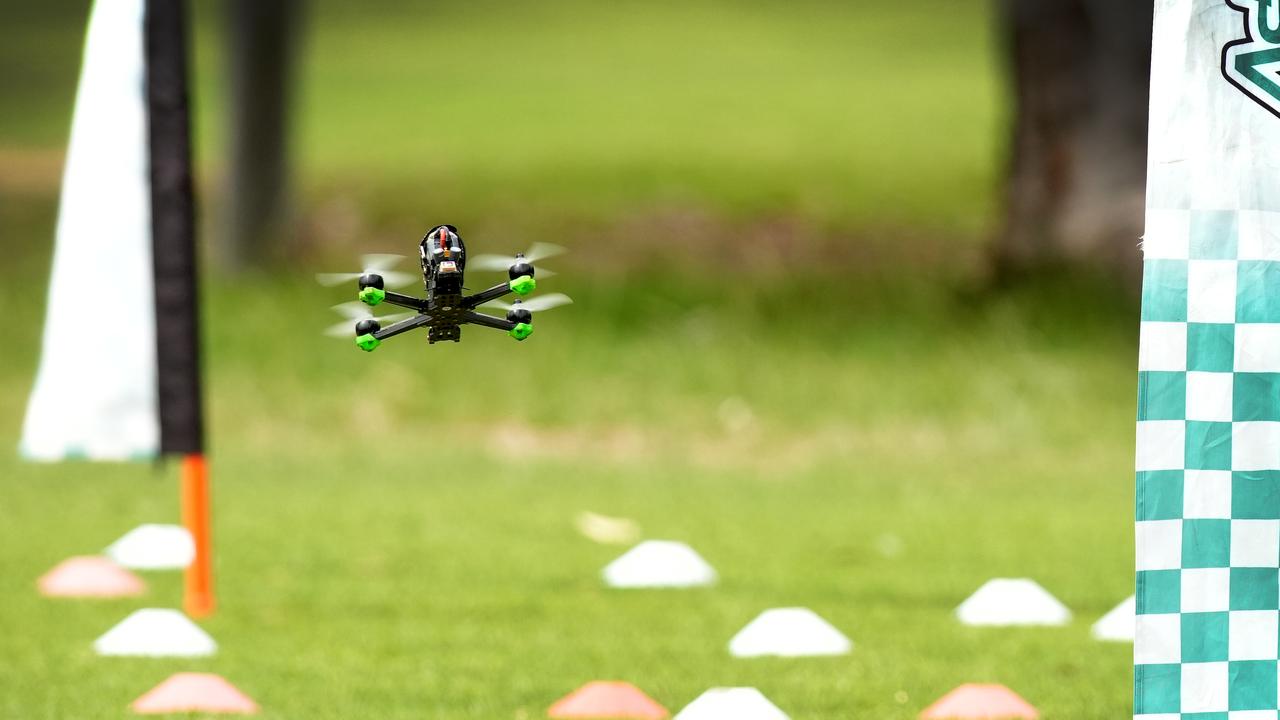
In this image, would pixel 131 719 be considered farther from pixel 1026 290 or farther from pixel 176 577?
pixel 1026 290

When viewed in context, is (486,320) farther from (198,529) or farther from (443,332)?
(198,529)

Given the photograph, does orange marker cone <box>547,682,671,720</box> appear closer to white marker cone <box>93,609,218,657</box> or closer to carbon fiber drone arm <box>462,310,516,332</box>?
white marker cone <box>93,609,218,657</box>

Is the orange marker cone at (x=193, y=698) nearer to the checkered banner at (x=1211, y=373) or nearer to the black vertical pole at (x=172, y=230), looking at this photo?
the black vertical pole at (x=172, y=230)

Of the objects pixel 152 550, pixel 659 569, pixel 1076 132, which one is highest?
pixel 1076 132

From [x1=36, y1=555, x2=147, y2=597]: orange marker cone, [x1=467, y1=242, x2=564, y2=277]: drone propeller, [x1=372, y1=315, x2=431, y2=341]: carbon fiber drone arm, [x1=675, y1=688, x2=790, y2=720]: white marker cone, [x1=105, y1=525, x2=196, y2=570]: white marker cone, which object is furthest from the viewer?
[x1=105, y1=525, x2=196, y2=570]: white marker cone

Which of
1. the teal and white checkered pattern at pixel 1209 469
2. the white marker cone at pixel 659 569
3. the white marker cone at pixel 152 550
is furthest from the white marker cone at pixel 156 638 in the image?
the teal and white checkered pattern at pixel 1209 469

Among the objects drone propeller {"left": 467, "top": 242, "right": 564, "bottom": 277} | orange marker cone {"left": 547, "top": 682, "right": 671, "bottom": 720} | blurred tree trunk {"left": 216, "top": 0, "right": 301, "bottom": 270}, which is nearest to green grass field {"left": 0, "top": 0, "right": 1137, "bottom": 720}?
orange marker cone {"left": 547, "top": 682, "right": 671, "bottom": 720}

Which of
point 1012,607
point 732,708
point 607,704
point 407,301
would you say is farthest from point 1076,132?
point 407,301
